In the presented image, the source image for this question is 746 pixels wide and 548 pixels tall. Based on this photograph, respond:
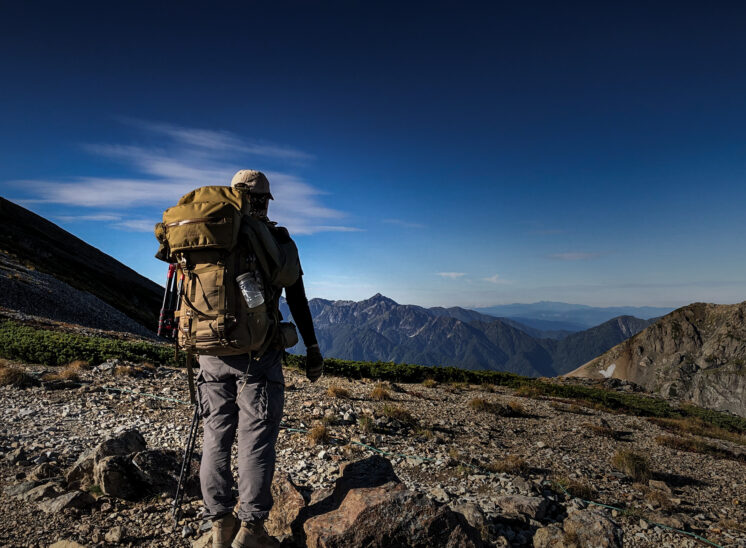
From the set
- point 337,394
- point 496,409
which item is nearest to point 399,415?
point 337,394

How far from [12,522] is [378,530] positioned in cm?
375

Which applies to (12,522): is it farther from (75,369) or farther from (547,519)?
(75,369)

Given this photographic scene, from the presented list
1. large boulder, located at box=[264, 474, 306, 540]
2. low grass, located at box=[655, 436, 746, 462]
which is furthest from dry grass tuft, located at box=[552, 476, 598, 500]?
low grass, located at box=[655, 436, 746, 462]

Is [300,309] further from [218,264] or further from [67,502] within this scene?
[67,502]

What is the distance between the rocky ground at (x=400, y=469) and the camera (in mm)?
4070

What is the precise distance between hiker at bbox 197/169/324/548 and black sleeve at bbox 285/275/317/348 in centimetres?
21

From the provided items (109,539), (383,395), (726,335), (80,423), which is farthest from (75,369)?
(726,335)

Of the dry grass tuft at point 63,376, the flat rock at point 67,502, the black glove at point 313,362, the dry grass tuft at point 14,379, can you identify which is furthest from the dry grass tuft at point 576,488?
the dry grass tuft at point 14,379

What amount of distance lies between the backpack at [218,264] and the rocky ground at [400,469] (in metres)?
1.85

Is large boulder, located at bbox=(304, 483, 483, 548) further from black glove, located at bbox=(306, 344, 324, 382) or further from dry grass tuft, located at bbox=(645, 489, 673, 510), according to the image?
dry grass tuft, located at bbox=(645, 489, 673, 510)

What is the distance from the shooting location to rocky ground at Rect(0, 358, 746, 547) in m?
4.07

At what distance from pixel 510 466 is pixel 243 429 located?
5.32 m

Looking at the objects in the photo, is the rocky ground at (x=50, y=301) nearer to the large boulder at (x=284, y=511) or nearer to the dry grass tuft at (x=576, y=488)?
the large boulder at (x=284, y=511)

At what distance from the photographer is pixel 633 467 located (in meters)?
7.47
